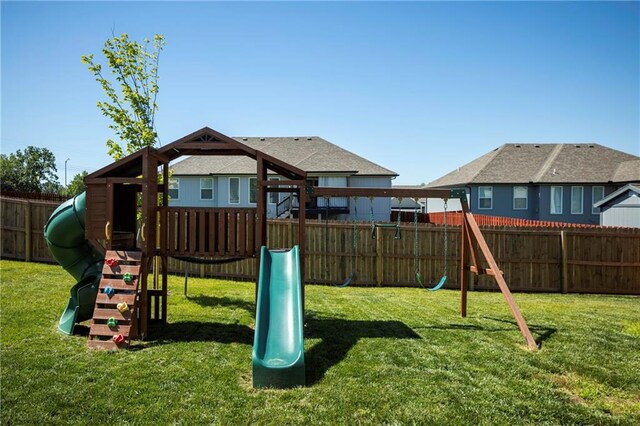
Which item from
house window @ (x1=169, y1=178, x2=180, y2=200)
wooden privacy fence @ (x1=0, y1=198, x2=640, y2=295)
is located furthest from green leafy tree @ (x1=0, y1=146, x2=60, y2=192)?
wooden privacy fence @ (x1=0, y1=198, x2=640, y2=295)

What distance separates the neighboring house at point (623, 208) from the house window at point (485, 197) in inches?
349

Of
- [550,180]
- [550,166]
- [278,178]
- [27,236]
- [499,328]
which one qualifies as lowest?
[499,328]

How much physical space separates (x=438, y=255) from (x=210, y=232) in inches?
317

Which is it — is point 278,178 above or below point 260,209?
above

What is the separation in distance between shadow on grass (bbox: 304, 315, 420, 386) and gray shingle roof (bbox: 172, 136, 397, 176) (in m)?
17.2

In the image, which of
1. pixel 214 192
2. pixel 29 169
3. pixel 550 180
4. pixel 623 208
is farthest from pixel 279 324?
pixel 29 169

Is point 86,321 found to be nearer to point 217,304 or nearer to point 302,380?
point 217,304

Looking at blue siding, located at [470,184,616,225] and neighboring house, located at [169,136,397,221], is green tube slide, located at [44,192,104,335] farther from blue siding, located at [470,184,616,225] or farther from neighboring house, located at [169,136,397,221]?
blue siding, located at [470,184,616,225]

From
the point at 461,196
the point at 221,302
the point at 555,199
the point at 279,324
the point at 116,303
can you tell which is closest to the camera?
the point at 279,324

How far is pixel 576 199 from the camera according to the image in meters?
25.0

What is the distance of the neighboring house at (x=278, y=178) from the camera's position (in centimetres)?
2536

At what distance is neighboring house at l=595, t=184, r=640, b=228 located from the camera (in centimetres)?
1595

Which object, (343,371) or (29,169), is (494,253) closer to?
(343,371)

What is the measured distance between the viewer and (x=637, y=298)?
12414 millimetres
